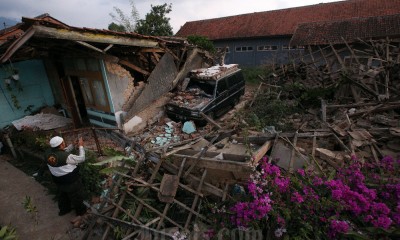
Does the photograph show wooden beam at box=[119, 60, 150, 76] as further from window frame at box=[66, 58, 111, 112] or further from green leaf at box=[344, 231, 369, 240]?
green leaf at box=[344, 231, 369, 240]

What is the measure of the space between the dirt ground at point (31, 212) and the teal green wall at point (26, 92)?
325 cm

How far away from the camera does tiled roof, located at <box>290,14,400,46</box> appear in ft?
42.7

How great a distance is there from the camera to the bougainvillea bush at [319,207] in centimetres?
280

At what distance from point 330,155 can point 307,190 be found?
135 centimetres

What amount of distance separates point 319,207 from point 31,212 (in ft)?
17.8

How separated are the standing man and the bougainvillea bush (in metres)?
2.81

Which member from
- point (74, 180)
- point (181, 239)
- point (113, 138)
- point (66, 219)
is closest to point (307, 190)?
point (181, 239)

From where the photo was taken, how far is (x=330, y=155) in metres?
4.20

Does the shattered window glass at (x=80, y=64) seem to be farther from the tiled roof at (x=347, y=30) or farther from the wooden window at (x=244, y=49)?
the wooden window at (x=244, y=49)

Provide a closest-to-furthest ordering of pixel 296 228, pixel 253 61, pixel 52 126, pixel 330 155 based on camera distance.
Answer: pixel 296 228 → pixel 330 155 → pixel 52 126 → pixel 253 61

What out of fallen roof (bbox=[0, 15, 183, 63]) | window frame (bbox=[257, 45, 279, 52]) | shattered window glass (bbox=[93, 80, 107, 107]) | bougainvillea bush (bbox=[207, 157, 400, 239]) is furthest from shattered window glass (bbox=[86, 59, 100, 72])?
window frame (bbox=[257, 45, 279, 52])

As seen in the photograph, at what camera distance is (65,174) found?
4324mm

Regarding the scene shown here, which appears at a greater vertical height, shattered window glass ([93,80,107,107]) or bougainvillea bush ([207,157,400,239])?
shattered window glass ([93,80,107,107])

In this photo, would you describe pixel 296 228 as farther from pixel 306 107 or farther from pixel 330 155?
pixel 306 107
